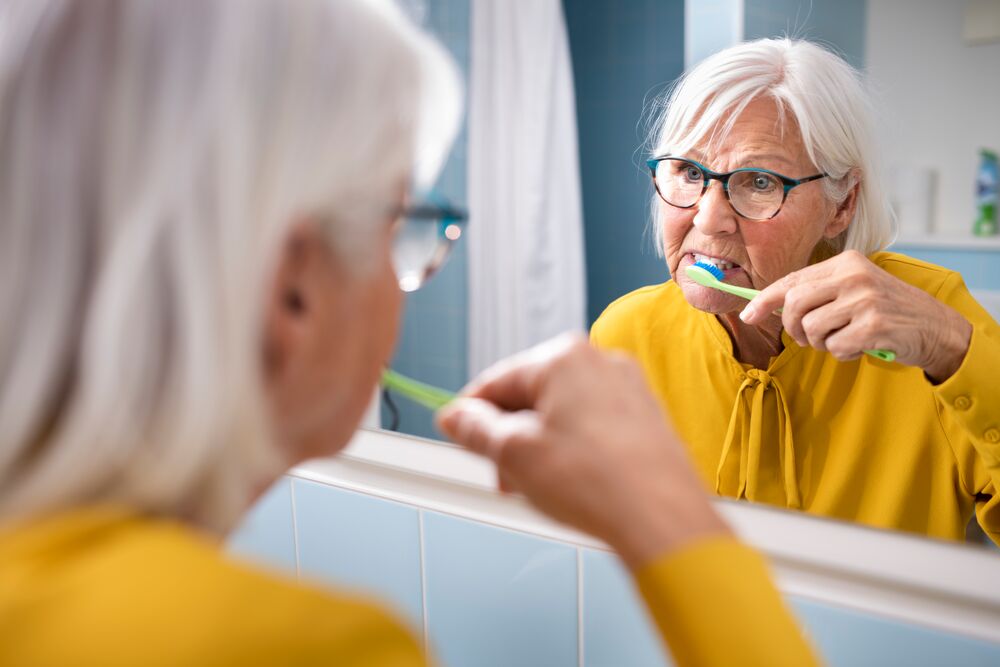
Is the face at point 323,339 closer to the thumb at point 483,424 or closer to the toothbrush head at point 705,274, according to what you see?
the thumb at point 483,424

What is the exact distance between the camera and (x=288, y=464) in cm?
44

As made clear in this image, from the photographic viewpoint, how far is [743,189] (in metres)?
0.64

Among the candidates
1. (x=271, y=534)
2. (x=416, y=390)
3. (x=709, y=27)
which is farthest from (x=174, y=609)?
(x=271, y=534)

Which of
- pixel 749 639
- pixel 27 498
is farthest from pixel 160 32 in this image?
pixel 749 639

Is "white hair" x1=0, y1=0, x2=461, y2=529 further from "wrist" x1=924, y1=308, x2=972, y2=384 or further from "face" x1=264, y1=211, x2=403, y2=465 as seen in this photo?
"wrist" x1=924, y1=308, x2=972, y2=384

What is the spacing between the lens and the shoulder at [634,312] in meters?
0.72

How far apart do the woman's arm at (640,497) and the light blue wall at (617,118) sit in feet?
1.01

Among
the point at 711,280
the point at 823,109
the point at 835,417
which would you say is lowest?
the point at 835,417

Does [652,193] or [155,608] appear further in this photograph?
[652,193]

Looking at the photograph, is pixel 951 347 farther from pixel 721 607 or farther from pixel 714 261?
pixel 721 607

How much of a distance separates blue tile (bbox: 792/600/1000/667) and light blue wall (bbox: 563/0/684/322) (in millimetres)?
290

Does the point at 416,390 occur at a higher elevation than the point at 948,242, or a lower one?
lower

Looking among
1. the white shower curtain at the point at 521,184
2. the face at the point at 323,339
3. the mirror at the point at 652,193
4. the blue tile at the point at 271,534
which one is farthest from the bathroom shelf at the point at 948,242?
the blue tile at the point at 271,534

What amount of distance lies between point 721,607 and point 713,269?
356 millimetres
